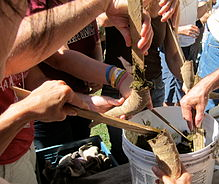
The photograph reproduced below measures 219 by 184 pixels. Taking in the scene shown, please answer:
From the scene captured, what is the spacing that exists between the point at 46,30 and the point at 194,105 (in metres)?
Answer: 0.57

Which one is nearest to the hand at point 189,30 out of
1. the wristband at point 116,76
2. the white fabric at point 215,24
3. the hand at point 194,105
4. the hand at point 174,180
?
the white fabric at point 215,24

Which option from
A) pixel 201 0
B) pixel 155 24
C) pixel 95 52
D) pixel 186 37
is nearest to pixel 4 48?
pixel 95 52

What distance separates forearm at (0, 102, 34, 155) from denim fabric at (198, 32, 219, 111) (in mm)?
1491

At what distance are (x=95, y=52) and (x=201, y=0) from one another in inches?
61.8

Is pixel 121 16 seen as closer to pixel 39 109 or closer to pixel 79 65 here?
pixel 79 65

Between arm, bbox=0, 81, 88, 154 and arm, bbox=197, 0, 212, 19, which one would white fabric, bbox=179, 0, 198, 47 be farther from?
arm, bbox=0, 81, 88, 154

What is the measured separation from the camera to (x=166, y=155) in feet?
3.00

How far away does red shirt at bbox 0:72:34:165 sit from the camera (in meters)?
1.10

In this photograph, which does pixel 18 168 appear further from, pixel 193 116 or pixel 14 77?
pixel 193 116

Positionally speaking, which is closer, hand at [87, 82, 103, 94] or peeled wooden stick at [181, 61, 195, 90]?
peeled wooden stick at [181, 61, 195, 90]

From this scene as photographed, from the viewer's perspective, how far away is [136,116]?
1.15m

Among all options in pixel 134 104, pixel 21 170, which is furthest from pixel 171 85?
pixel 21 170

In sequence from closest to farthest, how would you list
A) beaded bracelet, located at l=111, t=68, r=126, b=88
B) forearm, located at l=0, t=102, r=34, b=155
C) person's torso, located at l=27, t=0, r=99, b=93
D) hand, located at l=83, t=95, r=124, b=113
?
forearm, located at l=0, t=102, r=34, b=155 < hand, located at l=83, t=95, r=124, b=113 < beaded bracelet, located at l=111, t=68, r=126, b=88 < person's torso, located at l=27, t=0, r=99, b=93

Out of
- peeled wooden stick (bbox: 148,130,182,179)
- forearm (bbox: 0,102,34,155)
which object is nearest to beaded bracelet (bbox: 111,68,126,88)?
peeled wooden stick (bbox: 148,130,182,179)
